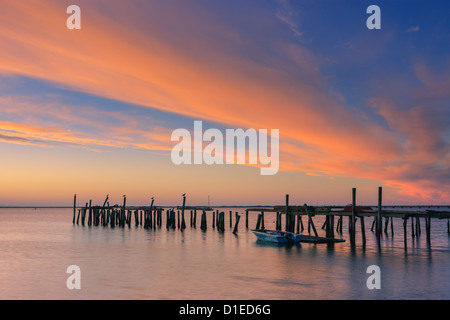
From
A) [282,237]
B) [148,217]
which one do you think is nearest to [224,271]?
[282,237]

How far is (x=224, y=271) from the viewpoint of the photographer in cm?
2694

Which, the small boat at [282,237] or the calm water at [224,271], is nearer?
the calm water at [224,271]

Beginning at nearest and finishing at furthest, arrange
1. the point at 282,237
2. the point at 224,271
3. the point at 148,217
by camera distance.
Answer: the point at 224,271 < the point at 282,237 < the point at 148,217

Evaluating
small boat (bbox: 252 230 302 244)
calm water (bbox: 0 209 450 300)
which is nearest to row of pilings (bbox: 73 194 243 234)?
small boat (bbox: 252 230 302 244)

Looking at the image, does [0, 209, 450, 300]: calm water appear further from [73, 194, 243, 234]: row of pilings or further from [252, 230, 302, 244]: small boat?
[73, 194, 243, 234]: row of pilings

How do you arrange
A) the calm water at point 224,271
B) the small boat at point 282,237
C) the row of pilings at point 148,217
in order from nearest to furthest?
the calm water at point 224,271, the small boat at point 282,237, the row of pilings at point 148,217

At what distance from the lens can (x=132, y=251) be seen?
1463 inches

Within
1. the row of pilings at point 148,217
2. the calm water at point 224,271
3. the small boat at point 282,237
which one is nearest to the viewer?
the calm water at point 224,271

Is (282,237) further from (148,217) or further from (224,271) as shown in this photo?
(148,217)

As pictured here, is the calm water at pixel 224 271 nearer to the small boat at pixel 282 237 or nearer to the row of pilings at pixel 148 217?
the small boat at pixel 282 237

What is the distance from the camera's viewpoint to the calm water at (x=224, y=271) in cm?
2042

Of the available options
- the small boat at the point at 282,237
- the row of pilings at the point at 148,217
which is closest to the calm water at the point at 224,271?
the small boat at the point at 282,237

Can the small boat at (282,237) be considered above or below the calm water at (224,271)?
above
